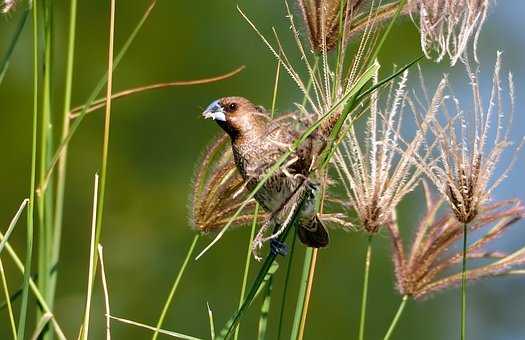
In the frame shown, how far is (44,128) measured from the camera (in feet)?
7.58

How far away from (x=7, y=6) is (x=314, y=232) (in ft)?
3.78

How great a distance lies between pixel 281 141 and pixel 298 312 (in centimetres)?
35

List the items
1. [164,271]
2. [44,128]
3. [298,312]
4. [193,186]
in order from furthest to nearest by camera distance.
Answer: [164,271]
[193,186]
[298,312]
[44,128]

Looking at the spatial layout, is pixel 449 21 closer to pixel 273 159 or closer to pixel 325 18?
pixel 325 18

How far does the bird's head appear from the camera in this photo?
11.2 ft

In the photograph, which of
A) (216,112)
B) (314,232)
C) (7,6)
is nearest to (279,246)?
(314,232)

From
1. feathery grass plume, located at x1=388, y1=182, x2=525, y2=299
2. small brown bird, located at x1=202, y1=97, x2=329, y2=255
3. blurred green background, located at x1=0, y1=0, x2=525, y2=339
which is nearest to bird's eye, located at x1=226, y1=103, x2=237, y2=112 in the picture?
small brown bird, located at x1=202, y1=97, x2=329, y2=255

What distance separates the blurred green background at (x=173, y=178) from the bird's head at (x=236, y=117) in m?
5.89

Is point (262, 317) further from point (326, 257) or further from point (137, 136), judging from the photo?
point (137, 136)

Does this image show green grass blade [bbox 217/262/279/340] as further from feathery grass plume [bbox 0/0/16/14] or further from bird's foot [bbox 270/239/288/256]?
feathery grass plume [bbox 0/0/16/14]

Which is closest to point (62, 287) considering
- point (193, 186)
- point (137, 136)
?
point (137, 136)

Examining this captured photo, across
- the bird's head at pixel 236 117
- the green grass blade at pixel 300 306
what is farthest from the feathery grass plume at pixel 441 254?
the bird's head at pixel 236 117

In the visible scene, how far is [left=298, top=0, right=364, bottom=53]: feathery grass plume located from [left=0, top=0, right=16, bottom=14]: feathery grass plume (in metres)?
0.57

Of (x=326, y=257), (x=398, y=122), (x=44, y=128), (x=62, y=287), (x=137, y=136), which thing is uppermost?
(x=137, y=136)
